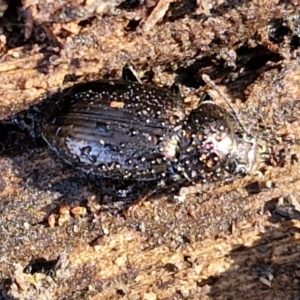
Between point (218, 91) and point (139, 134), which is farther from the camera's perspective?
point (218, 91)

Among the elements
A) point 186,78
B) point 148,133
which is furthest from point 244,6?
point 148,133

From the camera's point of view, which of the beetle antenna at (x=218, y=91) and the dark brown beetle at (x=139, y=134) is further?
the beetle antenna at (x=218, y=91)

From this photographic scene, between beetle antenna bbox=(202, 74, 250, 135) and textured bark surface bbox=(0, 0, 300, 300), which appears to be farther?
beetle antenna bbox=(202, 74, 250, 135)

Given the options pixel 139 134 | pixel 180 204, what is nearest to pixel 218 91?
pixel 139 134

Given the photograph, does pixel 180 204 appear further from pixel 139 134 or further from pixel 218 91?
pixel 218 91

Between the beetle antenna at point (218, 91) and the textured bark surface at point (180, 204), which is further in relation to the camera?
the beetle antenna at point (218, 91)

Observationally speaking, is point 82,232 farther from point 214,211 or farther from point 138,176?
point 214,211

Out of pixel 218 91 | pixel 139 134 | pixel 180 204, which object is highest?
pixel 218 91

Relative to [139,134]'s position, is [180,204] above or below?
below

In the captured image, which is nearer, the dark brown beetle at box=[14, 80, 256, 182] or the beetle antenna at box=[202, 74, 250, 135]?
the dark brown beetle at box=[14, 80, 256, 182]
